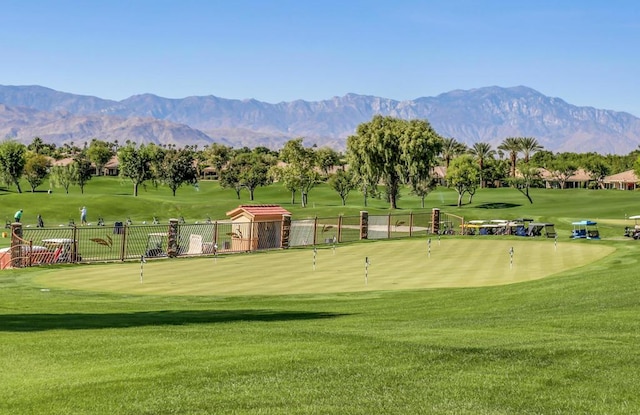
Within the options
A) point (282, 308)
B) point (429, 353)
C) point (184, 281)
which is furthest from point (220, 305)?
point (429, 353)

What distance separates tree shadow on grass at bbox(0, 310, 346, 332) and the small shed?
26265 mm

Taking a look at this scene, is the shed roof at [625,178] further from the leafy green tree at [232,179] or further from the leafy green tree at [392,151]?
the leafy green tree at [232,179]

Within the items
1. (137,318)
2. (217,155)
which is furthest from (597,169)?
(137,318)

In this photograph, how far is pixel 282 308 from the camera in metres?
21.2

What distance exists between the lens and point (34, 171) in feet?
428

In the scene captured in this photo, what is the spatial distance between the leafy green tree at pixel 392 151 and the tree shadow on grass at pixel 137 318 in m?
72.6

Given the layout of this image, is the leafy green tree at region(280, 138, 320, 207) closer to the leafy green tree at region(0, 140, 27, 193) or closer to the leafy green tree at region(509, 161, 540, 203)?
the leafy green tree at region(509, 161, 540, 203)

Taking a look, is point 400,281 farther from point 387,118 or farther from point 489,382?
point 387,118

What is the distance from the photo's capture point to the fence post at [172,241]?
40.6 metres

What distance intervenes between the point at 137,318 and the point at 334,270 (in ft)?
50.4

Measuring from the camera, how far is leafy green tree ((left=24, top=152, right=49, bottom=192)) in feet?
412

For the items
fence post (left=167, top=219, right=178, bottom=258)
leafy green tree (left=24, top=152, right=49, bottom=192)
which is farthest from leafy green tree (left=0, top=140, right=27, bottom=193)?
fence post (left=167, top=219, right=178, bottom=258)

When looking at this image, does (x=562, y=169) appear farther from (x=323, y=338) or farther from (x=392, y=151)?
(x=323, y=338)

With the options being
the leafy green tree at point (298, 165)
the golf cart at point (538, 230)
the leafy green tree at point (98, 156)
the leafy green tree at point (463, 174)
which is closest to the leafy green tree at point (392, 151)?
the leafy green tree at point (298, 165)
